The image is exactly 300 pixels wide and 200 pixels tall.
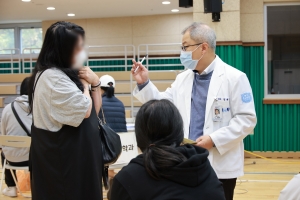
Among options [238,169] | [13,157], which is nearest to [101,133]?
[238,169]

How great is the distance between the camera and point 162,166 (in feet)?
5.07

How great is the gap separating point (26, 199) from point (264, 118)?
4.49 metres

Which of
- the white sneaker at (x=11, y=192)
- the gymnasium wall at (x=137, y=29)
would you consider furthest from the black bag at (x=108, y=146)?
the gymnasium wall at (x=137, y=29)

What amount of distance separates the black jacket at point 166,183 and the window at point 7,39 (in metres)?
16.4

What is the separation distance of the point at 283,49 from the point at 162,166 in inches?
301

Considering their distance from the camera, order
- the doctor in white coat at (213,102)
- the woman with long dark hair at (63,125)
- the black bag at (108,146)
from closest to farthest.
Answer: the woman with long dark hair at (63,125) → the black bag at (108,146) → the doctor in white coat at (213,102)

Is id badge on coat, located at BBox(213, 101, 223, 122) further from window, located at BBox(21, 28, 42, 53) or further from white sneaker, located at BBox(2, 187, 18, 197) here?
window, located at BBox(21, 28, 42, 53)

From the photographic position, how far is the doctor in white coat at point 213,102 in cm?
268

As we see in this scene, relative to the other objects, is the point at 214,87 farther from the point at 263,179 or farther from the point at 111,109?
the point at 263,179

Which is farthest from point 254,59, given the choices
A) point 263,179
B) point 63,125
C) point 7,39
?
point 7,39

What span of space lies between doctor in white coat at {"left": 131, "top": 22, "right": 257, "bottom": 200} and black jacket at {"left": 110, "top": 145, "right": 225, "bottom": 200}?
3.22 feet

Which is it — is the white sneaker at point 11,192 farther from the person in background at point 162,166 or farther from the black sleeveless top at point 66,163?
the person in background at point 162,166

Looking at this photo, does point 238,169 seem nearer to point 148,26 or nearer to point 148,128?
point 148,128

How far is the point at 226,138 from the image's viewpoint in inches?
104
